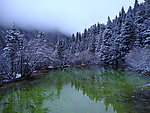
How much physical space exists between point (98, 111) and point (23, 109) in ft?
17.9

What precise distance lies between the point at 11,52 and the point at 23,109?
17.0 m

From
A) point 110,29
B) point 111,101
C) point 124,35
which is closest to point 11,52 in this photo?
point 111,101

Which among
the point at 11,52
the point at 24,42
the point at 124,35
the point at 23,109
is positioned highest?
the point at 124,35

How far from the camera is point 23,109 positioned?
9336mm

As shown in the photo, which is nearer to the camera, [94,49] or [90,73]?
[90,73]

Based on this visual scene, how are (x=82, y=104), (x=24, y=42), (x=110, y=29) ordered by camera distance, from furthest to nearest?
1. (x=110, y=29)
2. (x=24, y=42)
3. (x=82, y=104)

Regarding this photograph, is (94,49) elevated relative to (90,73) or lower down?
elevated

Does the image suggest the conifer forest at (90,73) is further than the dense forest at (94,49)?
No

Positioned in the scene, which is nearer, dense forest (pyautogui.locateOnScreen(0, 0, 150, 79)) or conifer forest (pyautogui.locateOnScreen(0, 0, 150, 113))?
conifer forest (pyautogui.locateOnScreen(0, 0, 150, 113))

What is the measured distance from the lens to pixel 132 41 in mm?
31719

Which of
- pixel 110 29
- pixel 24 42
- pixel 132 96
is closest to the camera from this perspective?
pixel 132 96

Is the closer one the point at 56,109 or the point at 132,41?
the point at 56,109

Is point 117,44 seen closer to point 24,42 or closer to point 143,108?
point 24,42

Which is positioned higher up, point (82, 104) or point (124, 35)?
point (124, 35)
